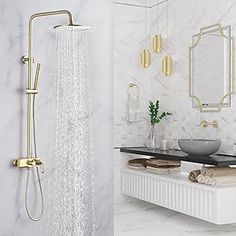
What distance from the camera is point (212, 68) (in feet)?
14.9

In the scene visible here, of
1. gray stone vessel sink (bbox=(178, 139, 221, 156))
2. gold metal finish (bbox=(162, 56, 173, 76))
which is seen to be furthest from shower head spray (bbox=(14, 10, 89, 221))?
gold metal finish (bbox=(162, 56, 173, 76))

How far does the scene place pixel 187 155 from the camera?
169 inches

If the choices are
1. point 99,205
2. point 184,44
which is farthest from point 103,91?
point 184,44

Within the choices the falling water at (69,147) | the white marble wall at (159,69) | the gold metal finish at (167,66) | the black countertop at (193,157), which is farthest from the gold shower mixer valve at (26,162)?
the gold metal finish at (167,66)

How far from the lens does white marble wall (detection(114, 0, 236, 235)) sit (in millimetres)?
4887

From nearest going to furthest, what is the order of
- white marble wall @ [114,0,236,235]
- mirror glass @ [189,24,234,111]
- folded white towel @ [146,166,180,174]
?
mirror glass @ [189,24,234,111] < folded white towel @ [146,166,180,174] < white marble wall @ [114,0,236,235]

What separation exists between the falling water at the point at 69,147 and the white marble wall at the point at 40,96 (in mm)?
76

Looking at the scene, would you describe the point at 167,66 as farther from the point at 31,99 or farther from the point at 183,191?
the point at 31,99

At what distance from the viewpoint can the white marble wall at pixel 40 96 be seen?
247 cm

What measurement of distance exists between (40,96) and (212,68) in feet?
8.25

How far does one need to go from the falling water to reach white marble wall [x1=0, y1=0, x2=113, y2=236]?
76 mm

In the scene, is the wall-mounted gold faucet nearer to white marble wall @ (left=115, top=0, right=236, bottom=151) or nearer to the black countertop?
white marble wall @ (left=115, top=0, right=236, bottom=151)

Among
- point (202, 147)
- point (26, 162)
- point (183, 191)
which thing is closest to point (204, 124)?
point (202, 147)

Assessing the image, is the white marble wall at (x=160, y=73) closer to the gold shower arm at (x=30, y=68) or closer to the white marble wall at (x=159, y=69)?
the white marble wall at (x=159, y=69)
